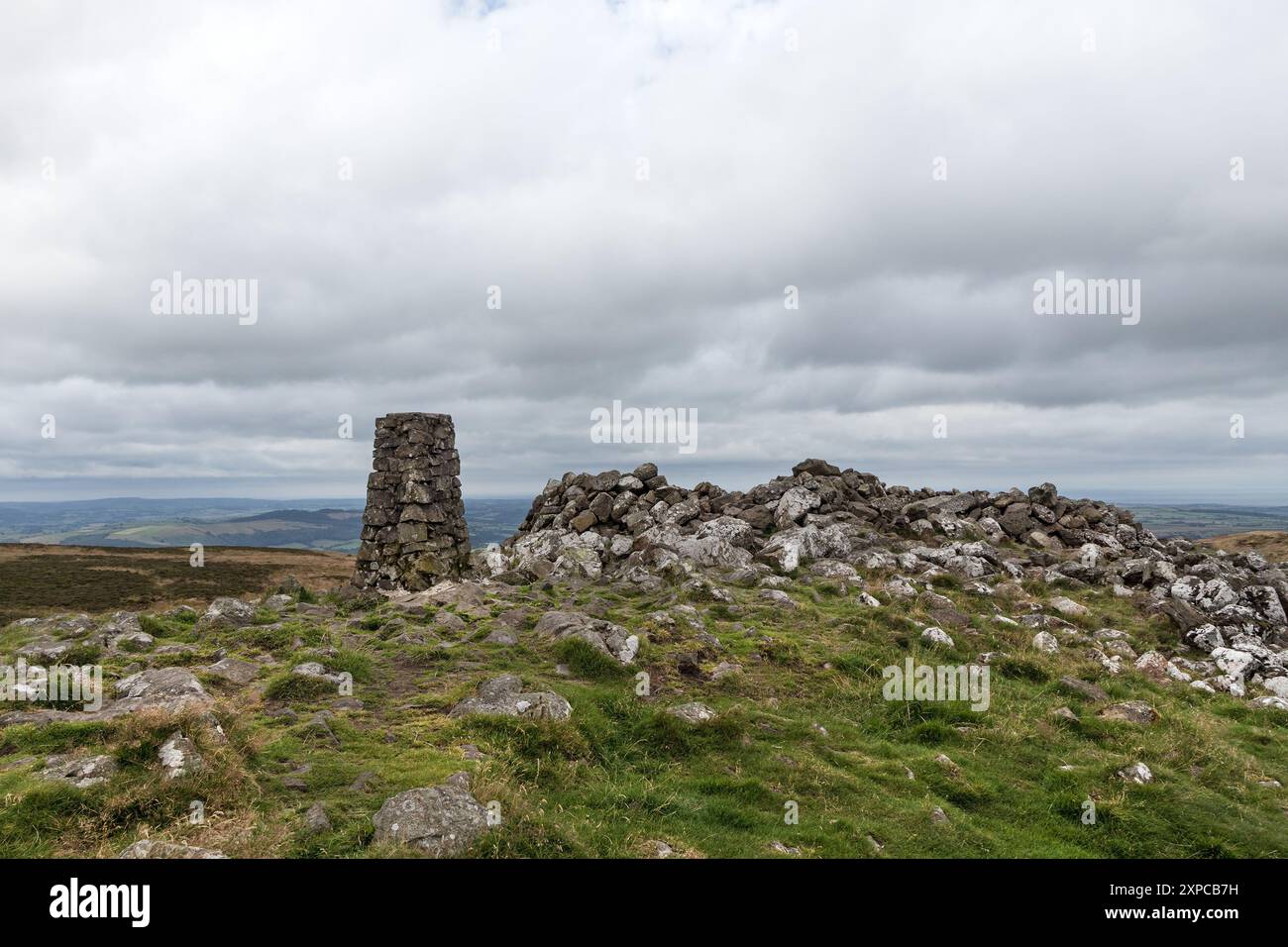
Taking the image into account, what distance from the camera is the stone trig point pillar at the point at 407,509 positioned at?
78.3ft

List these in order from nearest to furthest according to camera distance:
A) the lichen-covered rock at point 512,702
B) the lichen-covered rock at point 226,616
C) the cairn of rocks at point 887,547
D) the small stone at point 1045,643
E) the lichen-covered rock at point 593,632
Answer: the lichen-covered rock at point 512,702, the lichen-covered rock at point 593,632, the lichen-covered rock at point 226,616, the small stone at point 1045,643, the cairn of rocks at point 887,547

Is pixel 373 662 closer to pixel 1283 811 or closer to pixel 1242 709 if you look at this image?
pixel 1283 811

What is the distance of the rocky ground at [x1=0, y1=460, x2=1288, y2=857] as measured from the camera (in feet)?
27.0

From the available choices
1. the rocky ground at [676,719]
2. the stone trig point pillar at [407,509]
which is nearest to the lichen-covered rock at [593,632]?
the rocky ground at [676,719]

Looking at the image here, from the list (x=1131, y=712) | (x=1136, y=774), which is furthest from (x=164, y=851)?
(x=1131, y=712)

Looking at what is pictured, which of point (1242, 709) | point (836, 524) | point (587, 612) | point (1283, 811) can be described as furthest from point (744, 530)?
point (1283, 811)

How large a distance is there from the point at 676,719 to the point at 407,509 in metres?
14.3

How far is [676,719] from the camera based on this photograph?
12.9 meters

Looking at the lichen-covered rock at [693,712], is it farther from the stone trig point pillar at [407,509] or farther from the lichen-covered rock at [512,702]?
the stone trig point pillar at [407,509]

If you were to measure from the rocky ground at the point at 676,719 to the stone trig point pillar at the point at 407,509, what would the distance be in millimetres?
1231

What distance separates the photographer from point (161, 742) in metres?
8.91

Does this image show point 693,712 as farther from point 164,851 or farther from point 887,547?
point 887,547
